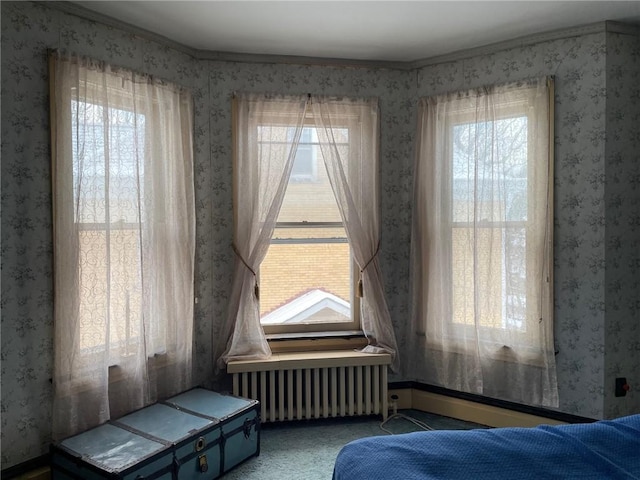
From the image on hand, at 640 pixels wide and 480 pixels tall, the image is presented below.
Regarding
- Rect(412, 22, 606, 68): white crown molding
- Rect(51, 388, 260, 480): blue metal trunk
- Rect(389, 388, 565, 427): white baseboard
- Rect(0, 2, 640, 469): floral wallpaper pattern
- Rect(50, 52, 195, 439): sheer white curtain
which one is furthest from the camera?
Rect(389, 388, 565, 427): white baseboard

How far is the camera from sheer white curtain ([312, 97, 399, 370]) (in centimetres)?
330

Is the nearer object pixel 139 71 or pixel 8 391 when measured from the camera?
pixel 8 391

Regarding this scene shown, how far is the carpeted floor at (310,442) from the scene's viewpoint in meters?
2.62

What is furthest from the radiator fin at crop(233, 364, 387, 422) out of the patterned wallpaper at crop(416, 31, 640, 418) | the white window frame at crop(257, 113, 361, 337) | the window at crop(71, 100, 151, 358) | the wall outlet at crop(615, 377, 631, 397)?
the wall outlet at crop(615, 377, 631, 397)

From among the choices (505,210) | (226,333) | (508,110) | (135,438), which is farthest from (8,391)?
(508,110)

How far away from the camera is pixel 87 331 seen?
2477 millimetres

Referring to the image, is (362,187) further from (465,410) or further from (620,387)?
(620,387)

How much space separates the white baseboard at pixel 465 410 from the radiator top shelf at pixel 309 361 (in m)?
0.41

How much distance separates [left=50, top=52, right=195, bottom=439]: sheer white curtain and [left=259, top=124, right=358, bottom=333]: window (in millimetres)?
594

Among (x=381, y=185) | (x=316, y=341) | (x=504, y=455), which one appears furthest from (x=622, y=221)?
(x=316, y=341)

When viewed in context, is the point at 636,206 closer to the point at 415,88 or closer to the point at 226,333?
the point at 415,88

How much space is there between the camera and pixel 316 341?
333 cm

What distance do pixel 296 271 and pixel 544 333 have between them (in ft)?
5.41

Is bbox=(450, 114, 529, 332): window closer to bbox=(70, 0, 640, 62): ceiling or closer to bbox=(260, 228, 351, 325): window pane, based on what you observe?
bbox=(70, 0, 640, 62): ceiling
